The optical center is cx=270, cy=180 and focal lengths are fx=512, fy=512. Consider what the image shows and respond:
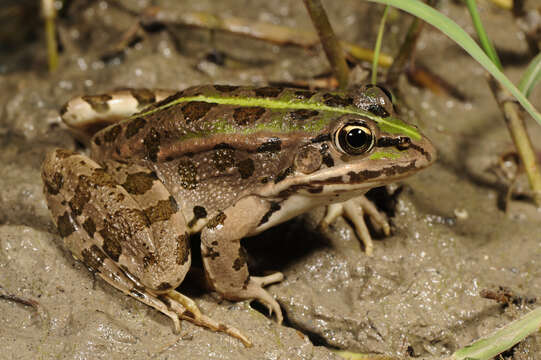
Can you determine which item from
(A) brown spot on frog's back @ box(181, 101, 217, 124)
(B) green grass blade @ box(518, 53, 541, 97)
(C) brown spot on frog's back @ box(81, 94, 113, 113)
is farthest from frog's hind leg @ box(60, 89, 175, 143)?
(B) green grass blade @ box(518, 53, 541, 97)

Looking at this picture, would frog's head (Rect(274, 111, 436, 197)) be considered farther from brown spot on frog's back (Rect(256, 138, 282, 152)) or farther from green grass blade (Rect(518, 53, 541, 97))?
green grass blade (Rect(518, 53, 541, 97))

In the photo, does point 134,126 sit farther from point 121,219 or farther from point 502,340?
point 502,340

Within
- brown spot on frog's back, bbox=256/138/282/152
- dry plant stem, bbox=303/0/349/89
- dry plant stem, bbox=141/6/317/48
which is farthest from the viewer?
dry plant stem, bbox=141/6/317/48

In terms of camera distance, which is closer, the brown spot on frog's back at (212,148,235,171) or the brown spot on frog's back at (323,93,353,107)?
the brown spot on frog's back at (323,93,353,107)

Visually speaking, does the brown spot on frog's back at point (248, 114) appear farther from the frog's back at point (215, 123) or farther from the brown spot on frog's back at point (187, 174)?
the brown spot on frog's back at point (187, 174)

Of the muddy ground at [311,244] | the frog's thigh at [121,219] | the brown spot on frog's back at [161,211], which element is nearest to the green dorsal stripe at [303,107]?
the frog's thigh at [121,219]

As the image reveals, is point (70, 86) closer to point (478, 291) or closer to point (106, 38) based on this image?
point (106, 38)

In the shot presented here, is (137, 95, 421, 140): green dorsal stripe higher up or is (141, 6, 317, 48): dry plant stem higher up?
(137, 95, 421, 140): green dorsal stripe

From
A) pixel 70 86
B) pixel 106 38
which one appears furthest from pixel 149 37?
pixel 70 86
